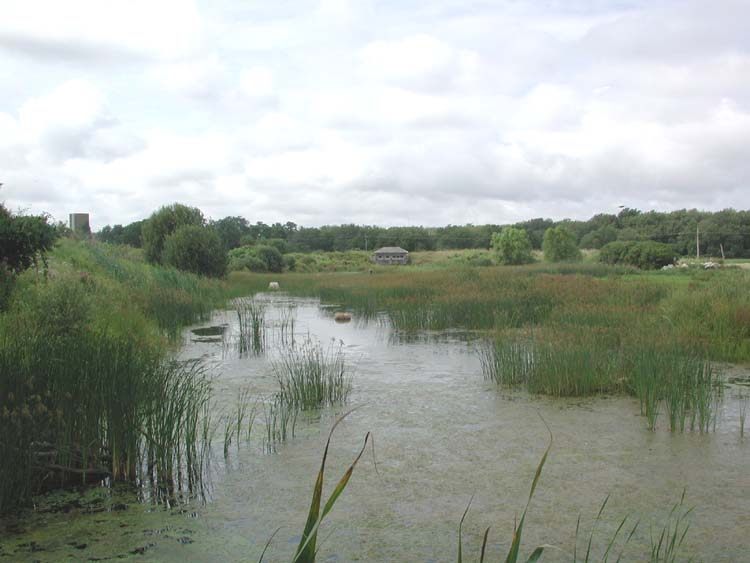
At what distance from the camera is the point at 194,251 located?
26.5m

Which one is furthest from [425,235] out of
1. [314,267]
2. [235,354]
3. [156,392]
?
[156,392]

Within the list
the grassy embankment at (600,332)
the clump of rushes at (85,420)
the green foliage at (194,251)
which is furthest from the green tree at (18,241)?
the green foliage at (194,251)

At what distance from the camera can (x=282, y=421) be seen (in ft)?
19.2

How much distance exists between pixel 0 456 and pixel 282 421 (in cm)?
238

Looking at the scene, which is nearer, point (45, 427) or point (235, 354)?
point (45, 427)

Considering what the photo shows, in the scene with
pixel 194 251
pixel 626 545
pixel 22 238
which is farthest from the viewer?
pixel 194 251

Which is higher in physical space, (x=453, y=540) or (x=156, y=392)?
(x=156, y=392)

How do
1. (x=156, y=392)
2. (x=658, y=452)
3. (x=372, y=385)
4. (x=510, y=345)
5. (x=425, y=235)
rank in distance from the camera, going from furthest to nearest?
(x=425, y=235) → (x=510, y=345) → (x=372, y=385) → (x=658, y=452) → (x=156, y=392)

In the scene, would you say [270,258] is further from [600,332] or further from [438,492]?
[438,492]

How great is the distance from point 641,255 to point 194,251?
21755 millimetres

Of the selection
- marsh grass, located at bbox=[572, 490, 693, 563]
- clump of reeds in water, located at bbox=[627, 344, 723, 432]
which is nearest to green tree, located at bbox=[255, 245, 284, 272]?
clump of reeds in water, located at bbox=[627, 344, 723, 432]

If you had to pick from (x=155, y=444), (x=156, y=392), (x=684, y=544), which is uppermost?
(x=156, y=392)

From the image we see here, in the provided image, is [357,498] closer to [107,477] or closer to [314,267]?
[107,477]

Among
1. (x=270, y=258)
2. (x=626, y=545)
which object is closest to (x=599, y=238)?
(x=270, y=258)
